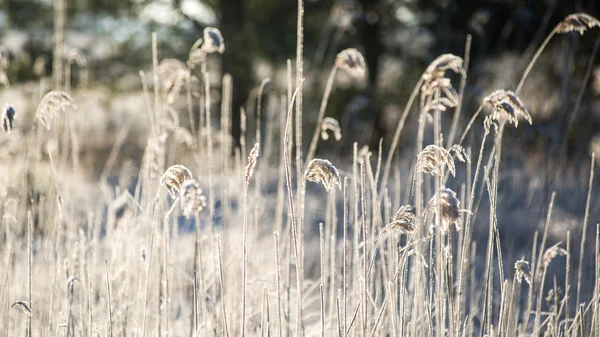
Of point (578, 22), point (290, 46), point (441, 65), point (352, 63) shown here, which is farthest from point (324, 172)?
point (290, 46)

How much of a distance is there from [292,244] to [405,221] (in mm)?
867

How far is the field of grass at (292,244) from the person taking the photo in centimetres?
147

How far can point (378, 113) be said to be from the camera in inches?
275

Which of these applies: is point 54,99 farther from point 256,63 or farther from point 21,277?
point 256,63

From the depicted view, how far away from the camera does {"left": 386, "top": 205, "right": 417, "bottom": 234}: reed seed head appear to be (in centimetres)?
135

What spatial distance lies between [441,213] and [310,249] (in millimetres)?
2403

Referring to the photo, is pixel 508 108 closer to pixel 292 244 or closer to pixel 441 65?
pixel 441 65

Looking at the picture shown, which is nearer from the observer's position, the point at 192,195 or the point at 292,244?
the point at 192,195

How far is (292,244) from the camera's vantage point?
2189 millimetres

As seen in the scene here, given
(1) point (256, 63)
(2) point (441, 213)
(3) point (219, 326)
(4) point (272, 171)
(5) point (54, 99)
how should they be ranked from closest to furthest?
(2) point (441, 213) → (5) point (54, 99) → (3) point (219, 326) → (4) point (272, 171) → (1) point (256, 63)

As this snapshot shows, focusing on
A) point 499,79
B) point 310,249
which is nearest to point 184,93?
point 499,79

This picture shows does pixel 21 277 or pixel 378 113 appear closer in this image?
pixel 21 277

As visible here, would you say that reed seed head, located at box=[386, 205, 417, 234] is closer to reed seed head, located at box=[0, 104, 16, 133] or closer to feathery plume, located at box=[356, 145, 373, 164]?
feathery plume, located at box=[356, 145, 373, 164]

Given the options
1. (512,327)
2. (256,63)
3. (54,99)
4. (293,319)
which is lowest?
(293,319)
